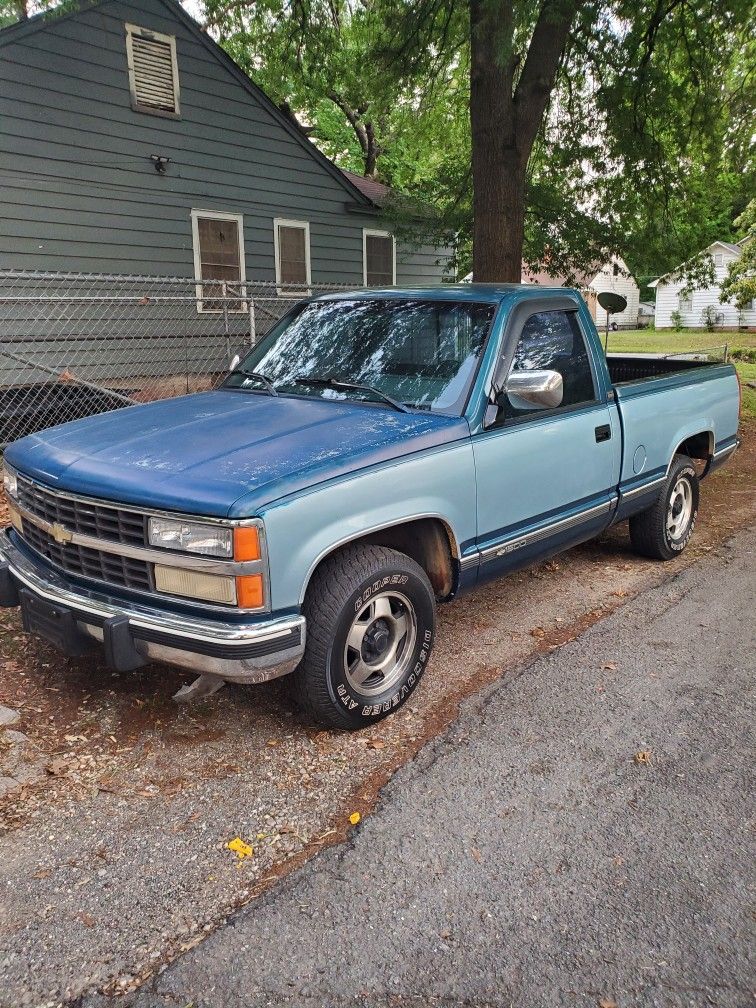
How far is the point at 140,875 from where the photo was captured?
255cm

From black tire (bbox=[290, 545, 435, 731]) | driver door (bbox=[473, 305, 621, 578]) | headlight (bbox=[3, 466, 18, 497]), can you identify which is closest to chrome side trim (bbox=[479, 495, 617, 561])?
driver door (bbox=[473, 305, 621, 578])

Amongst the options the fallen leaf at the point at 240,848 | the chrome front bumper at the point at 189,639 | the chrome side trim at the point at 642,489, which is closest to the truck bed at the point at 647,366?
the chrome side trim at the point at 642,489

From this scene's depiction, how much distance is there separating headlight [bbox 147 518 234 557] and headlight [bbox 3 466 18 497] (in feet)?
3.77

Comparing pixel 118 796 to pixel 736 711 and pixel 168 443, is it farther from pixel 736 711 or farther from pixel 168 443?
pixel 736 711

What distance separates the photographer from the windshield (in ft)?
12.9

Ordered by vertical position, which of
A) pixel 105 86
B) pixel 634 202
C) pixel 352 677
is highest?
pixel 105 86

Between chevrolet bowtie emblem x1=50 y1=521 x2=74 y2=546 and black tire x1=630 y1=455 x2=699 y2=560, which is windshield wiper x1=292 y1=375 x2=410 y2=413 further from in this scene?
black tire x1=630 y1=455 x2=699 y2=560

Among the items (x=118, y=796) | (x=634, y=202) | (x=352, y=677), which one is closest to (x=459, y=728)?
(x=352, y=677)

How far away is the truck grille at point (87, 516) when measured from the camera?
3.03 metres

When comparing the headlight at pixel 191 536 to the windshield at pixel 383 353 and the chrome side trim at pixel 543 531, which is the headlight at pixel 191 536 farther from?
the chrome side trim at pixel 543 531

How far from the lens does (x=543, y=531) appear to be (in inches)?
167

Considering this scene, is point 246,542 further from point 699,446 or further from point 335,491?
point 699,446

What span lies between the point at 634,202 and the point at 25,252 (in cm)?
937

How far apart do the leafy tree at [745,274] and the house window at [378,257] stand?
44.4 ft
